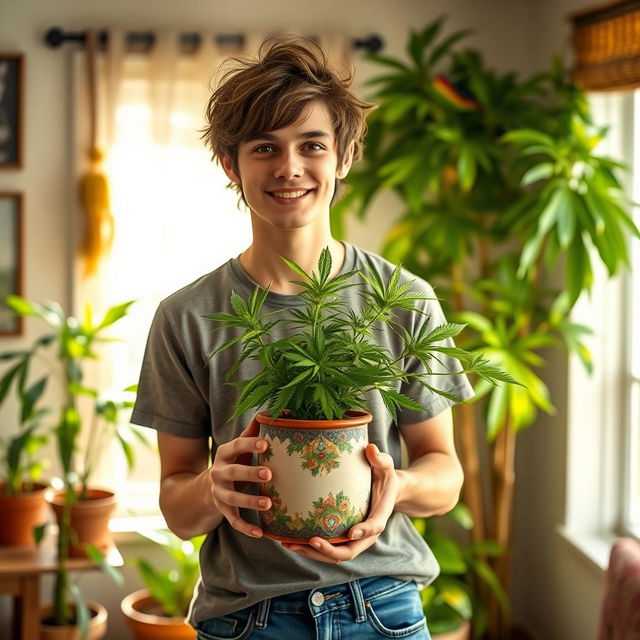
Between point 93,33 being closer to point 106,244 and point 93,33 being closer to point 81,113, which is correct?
point 81,113

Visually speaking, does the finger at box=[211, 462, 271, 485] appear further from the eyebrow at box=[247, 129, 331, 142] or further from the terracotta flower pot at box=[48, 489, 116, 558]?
the terracotta flower pot at box=[48, 489, 116, 558]

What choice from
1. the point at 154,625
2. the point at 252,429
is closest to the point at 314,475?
the point at 252,429

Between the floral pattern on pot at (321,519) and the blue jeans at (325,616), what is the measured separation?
0.23 meters

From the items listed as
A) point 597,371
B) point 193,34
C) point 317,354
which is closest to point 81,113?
point 193,34

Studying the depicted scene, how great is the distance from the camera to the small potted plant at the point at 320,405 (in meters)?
1.17

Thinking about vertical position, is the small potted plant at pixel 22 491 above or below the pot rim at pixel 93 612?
above

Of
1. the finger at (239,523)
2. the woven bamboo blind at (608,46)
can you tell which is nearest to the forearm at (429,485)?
the finger at (239,523)

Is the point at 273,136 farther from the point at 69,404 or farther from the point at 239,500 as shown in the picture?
the point at 69,404

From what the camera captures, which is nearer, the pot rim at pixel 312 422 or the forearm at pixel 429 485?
the pot rim at pixel 312 422

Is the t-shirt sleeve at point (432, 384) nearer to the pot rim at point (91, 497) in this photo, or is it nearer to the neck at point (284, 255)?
the neck at point (284, 255)

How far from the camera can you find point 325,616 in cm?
138

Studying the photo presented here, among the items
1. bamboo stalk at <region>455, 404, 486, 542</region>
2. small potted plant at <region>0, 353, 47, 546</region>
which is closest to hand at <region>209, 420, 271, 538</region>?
small potted plant at <region>0, 353, 47, 546</region>

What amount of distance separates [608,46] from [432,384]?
174 cm

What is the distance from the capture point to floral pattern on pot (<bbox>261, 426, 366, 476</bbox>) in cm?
117
